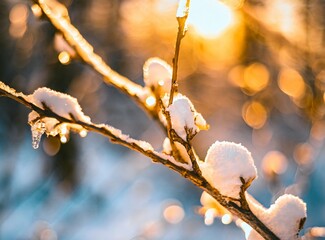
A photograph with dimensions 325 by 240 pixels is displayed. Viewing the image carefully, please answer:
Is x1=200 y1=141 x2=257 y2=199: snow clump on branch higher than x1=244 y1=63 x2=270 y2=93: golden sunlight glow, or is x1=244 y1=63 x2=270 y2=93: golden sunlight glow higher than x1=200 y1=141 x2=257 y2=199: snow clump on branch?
x1=244 y1=63 x2=270 y2=93: golden sunlight glow

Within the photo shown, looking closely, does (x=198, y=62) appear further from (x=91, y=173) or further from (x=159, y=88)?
(x=159, y=88)

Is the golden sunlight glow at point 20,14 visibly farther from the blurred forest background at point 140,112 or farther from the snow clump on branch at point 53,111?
the snow clump on branch at point 53,111

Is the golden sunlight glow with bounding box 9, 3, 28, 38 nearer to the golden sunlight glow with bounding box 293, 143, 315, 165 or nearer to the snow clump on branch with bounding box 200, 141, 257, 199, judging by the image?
the golden sunlight glow with bounding box 293, 143, 315, 165

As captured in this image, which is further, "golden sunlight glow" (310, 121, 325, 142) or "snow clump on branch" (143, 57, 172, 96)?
"golden sunlight glow" (310, 121, 325, 142)

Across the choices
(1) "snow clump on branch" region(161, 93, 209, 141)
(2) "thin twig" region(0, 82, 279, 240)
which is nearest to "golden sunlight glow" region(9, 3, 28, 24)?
(2) "thin twig" region(0, 82, 279, 240)

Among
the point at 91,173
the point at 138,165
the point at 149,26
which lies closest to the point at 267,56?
the point at 149,26

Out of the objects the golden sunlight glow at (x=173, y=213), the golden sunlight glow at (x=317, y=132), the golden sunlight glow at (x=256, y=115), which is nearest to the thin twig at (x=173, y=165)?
the golden sunlight glow at (x=317, y=132)

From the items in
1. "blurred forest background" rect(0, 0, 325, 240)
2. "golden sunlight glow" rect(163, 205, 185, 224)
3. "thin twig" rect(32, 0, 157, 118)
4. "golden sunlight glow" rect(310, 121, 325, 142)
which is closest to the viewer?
"thin twig" rect(32, 0, 157, 118)
